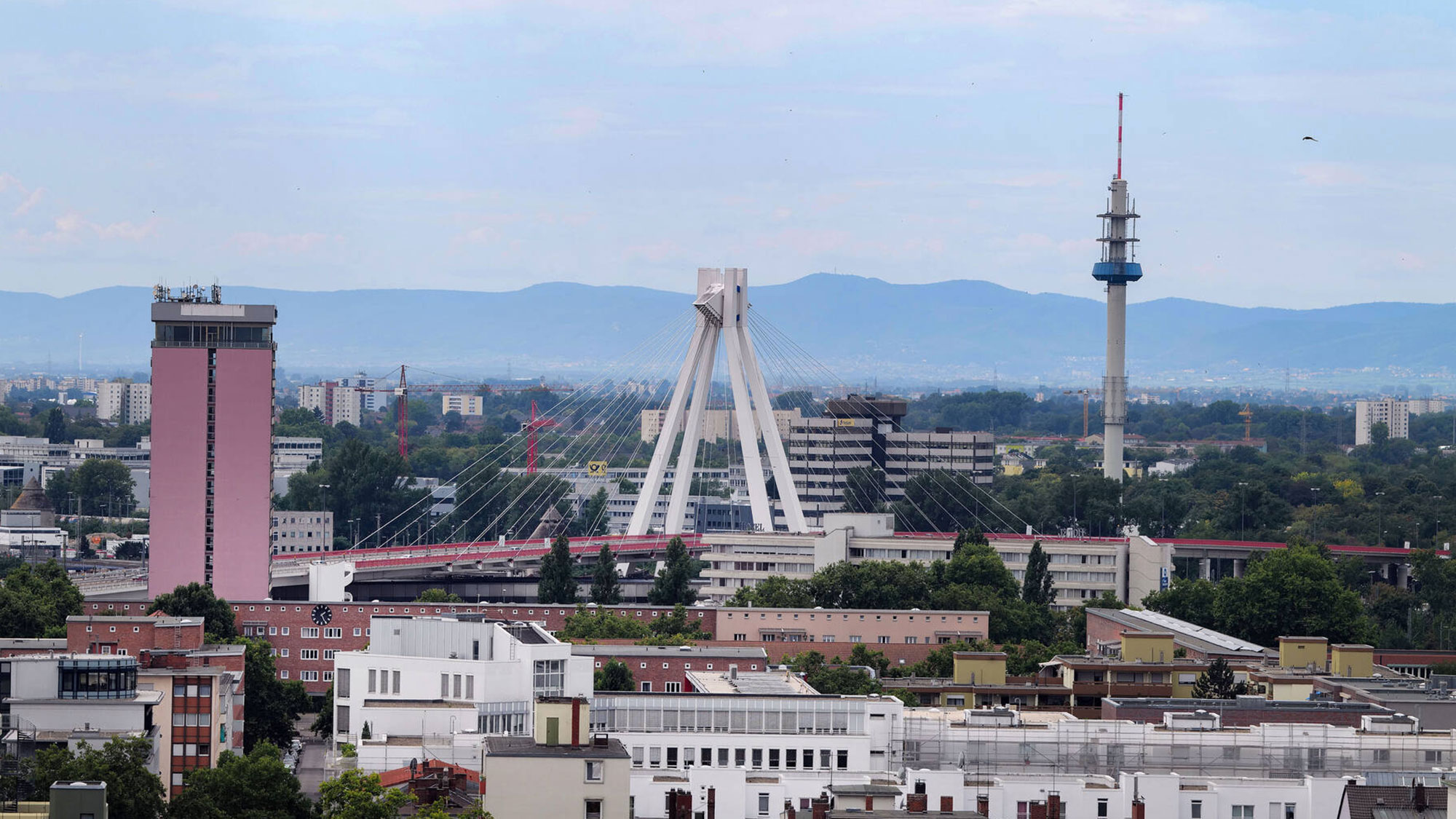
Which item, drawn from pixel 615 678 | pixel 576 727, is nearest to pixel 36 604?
pixel 615 678

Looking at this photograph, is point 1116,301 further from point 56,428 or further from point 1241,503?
point 56,428

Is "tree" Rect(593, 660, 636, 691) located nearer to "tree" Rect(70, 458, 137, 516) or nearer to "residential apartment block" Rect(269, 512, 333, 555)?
"residential apartment block" Rect(269, 512, 333, 555)

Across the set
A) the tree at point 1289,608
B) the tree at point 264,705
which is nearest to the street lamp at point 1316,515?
the tree at point 1289,608

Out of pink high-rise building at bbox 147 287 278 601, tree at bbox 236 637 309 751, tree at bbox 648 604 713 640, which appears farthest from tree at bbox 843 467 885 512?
tree at bbox 236 637 309 751

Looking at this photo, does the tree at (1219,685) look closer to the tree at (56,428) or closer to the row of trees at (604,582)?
the row of trees at (604,582)

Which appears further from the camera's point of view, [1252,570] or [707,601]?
[707,601]

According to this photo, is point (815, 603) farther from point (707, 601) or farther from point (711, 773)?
point (711, 773)

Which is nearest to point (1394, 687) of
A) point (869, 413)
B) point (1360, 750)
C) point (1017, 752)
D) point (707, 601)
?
point (1360, 750)
